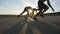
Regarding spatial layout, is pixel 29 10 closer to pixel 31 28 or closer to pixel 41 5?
pixel 41 5

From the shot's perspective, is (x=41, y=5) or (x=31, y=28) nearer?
(x=31, y=28)

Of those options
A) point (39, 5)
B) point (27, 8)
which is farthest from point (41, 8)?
point (27, 8)

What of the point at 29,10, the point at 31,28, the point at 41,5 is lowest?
the point at 31,28

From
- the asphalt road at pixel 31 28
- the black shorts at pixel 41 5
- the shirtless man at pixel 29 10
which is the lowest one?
the asphalt road at pixel 31 28

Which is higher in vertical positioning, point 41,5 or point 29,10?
point 41,5

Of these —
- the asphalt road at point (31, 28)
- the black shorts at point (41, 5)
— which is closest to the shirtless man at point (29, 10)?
the black shorts at point (41, 5)

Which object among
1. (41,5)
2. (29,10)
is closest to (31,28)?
(29,10)

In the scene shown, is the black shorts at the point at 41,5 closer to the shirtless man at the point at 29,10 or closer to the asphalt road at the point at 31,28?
the shirtless man at the point at 29,10

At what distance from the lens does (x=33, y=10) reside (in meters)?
12.4

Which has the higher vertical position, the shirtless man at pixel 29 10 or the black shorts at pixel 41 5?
the black shorts at pixel 41 5

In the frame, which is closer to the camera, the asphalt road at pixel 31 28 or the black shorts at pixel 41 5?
the asphalt road at pixel 31 28

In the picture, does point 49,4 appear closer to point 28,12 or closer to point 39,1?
point 39,1

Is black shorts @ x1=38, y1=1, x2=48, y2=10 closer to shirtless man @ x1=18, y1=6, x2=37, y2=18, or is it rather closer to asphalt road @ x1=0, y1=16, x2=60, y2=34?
shirtless man @ x1=18, y1=6, x2=37, y2=18

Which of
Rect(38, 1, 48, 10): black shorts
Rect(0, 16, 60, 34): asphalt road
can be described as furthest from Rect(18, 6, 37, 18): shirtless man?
Rect(0, 16, 60, 34): asphalt road
